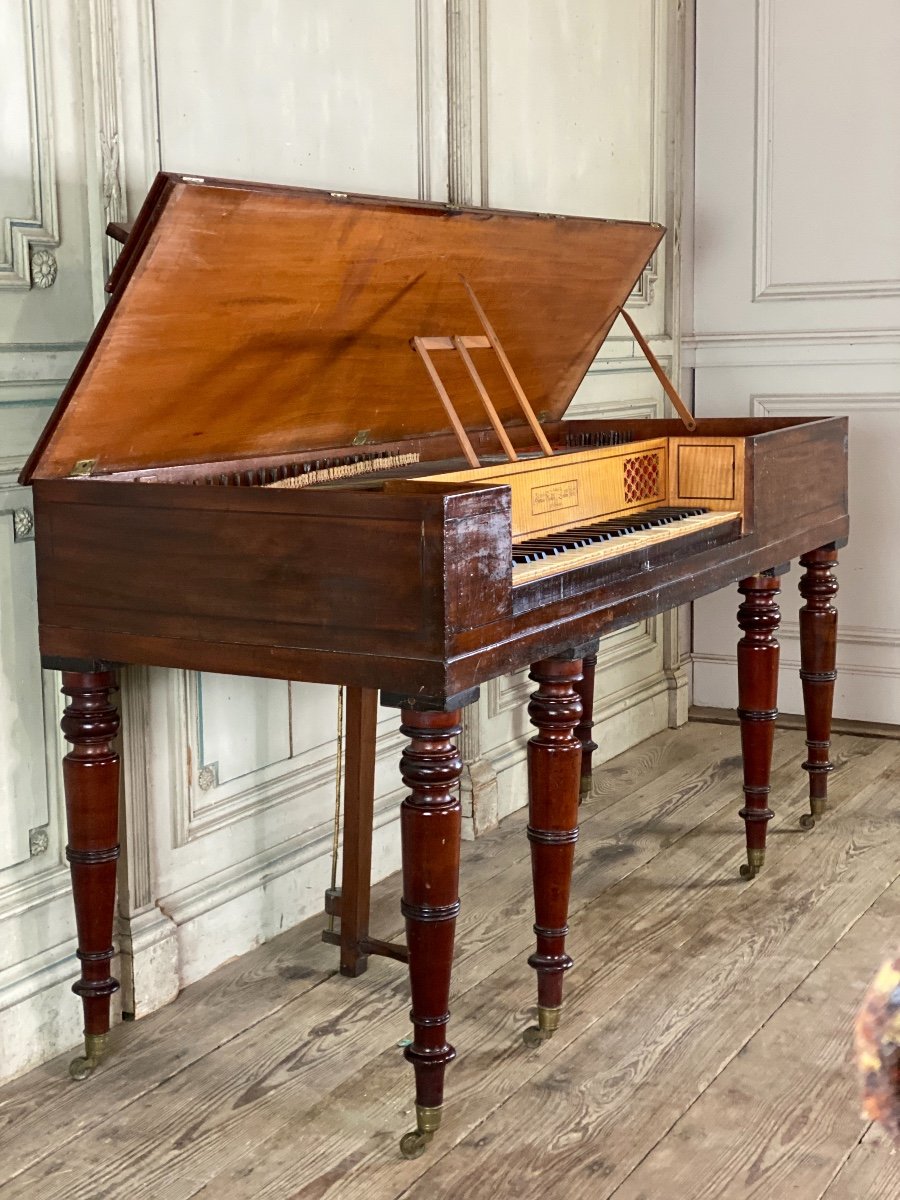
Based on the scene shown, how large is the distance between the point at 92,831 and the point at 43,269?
920mm

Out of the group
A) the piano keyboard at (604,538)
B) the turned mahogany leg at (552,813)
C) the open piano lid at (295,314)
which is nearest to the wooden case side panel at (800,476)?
the piano keyboard at (604,538)

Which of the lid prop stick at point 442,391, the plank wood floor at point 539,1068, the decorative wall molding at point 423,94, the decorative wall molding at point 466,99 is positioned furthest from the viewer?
the decorative wall molding at point 466,99

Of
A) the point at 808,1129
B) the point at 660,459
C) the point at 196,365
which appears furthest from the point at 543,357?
the point at 808,1129

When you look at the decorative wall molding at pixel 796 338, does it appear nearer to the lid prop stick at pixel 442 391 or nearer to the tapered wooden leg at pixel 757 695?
the tapered wooden leg at pixel 757 695

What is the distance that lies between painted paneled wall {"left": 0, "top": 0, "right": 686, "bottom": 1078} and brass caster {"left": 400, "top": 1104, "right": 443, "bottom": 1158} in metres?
0.68

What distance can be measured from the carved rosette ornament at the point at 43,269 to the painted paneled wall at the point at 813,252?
2.70 m

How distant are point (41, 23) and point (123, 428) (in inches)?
25.9

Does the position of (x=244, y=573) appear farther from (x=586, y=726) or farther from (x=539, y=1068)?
(x=586, y=726)

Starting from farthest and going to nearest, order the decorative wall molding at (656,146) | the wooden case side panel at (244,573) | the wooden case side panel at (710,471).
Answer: the decorative wall molding at (656,146) < the wooden case side panel at (710,471) < the wooden case side panel at (244,573)

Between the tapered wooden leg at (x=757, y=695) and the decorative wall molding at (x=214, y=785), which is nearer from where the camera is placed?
the decorative wall molding at (x=214, y=785)

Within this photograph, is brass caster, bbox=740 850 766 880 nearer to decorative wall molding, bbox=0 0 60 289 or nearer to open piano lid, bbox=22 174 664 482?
open piano lid, bbox=22 174 664 482

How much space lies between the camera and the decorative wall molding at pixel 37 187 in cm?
221

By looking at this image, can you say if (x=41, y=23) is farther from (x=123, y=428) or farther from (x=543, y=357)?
(x=543, y=357)

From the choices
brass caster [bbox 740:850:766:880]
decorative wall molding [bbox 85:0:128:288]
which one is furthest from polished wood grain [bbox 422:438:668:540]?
brass caster [bbox 740:850:766:880]
